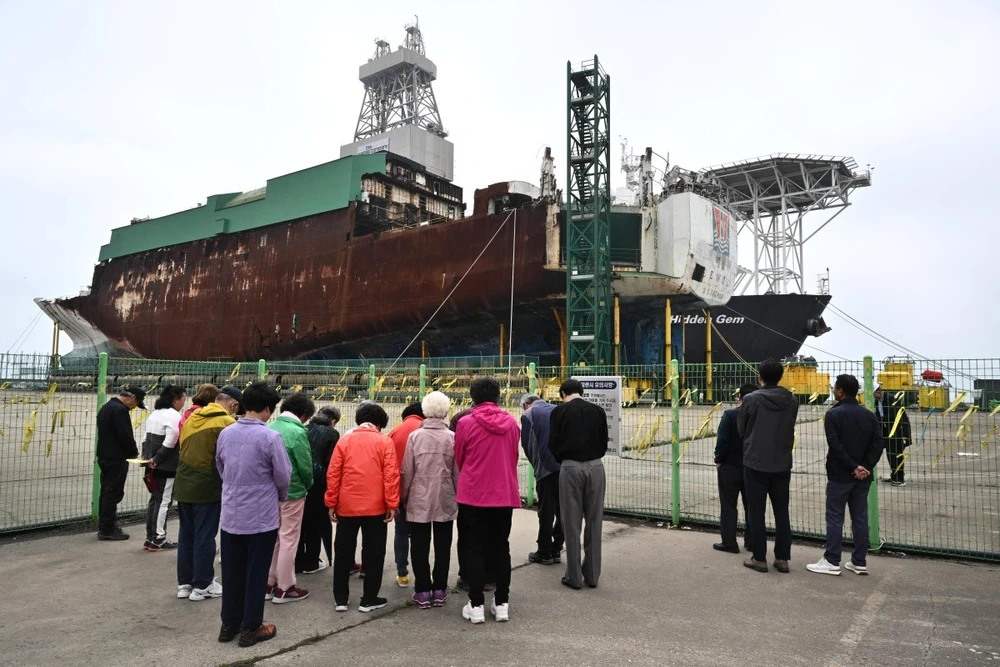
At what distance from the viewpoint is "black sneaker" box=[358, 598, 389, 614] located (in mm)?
4129

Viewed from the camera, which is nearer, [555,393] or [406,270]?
[555,393]

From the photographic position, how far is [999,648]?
3.53 metres

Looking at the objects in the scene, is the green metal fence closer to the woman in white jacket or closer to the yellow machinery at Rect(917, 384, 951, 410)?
the yellow machinery at Rect(917, 384, 951, 410)

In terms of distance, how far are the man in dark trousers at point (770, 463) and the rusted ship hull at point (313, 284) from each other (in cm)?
2187

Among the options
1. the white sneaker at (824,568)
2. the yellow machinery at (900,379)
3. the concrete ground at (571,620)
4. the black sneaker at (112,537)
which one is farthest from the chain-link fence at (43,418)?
the yellow machinery at (900,379)

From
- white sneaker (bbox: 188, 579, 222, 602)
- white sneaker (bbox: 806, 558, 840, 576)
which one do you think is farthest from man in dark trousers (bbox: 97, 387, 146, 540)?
white sneaker (bbox: 806, 558, 840, 576)

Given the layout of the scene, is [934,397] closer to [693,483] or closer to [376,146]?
[693,483]

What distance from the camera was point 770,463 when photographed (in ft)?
16.8

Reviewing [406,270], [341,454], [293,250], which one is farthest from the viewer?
[293,250]

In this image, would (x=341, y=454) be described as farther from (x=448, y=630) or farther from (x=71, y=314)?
(x=71, y=314)

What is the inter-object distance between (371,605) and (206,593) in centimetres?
122

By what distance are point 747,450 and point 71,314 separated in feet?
195

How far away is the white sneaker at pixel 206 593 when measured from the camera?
14.3ft

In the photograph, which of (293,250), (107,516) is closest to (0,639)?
(107,516)
